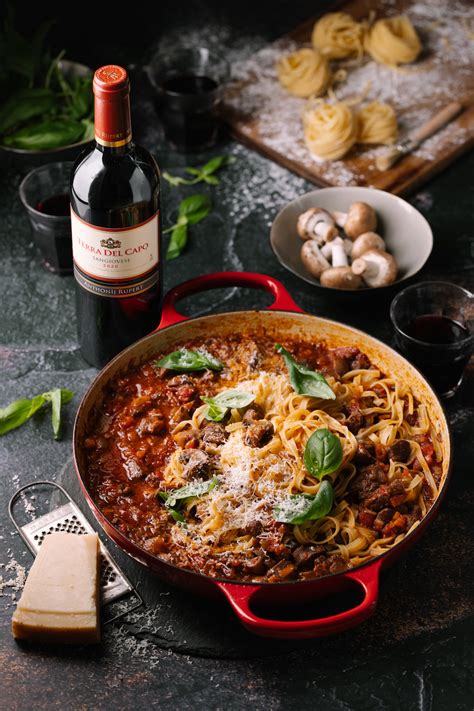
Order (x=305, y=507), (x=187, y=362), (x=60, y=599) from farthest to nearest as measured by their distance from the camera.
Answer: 1. (x=187, y=362)
2. (x=305, y=507)
3. (x=60, y=599)

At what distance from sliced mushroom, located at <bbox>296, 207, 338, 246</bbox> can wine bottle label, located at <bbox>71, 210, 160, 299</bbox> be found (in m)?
0.96

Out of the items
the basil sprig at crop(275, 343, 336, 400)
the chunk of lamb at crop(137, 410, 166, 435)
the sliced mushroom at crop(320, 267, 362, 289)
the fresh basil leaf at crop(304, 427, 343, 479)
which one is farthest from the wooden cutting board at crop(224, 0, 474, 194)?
the fresh basil leaf at crop(304, 427, 343, 479)

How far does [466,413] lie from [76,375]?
5.37 feet

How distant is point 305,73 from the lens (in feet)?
17.9

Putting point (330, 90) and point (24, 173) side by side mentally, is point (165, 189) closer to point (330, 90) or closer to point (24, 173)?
point (24, 173)

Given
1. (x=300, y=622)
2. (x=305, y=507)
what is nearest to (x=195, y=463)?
(x=305, y=507)

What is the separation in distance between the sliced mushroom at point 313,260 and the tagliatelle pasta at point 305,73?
134 cm

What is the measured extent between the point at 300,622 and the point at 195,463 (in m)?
0.76

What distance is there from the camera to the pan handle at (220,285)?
3.96 metres

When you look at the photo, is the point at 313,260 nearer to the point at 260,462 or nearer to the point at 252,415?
the point at 252,415

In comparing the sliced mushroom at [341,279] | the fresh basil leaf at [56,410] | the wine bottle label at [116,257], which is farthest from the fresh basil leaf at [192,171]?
the fresh basil leaf at [56,410]

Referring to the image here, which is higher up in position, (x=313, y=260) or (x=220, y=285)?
(x=220, y=285)

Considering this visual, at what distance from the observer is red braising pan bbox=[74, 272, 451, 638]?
9.74 feet

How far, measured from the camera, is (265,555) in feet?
10.7
